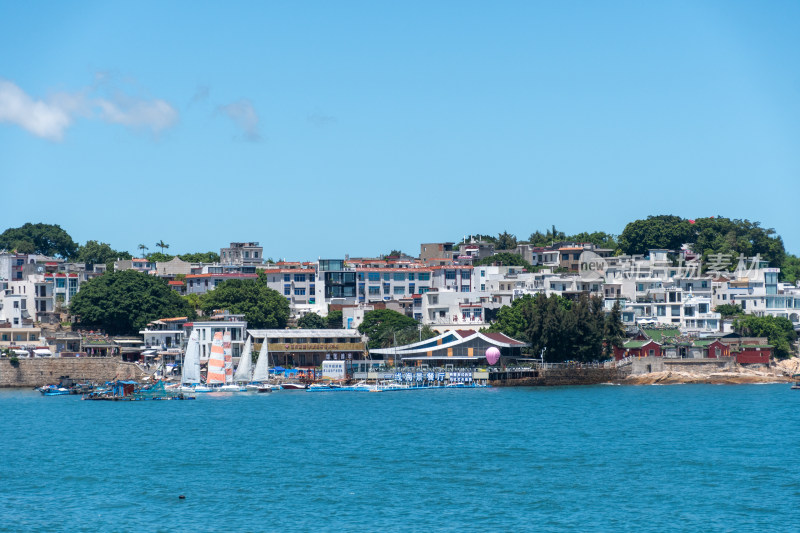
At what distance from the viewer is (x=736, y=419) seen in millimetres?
74812

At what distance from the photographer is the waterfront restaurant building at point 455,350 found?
101000mm

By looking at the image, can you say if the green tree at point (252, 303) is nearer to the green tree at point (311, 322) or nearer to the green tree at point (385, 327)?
the green tree at point (311, 322)

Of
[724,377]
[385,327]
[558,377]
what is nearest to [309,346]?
[385,327]

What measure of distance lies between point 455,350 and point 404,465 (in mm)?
45720

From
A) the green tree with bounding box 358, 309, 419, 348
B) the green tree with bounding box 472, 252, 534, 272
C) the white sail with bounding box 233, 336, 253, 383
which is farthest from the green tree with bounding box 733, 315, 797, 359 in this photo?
the white sail with bounding box 233, 336, 253, 383

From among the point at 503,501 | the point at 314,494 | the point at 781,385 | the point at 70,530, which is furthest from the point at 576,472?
the point at 781,385

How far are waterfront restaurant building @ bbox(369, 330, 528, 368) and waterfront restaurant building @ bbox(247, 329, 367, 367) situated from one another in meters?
2.29

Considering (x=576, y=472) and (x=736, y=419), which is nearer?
(x=576, y=472)

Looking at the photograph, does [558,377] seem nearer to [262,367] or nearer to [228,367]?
[262,367]

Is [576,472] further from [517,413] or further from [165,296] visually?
[165,296]

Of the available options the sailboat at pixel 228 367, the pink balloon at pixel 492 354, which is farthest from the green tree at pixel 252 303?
the pink balloon at pixel 492 354

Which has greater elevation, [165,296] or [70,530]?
[165,296]

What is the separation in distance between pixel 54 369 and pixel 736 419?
54.0 metres

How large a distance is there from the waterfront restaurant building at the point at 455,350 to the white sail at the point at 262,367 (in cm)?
1025
